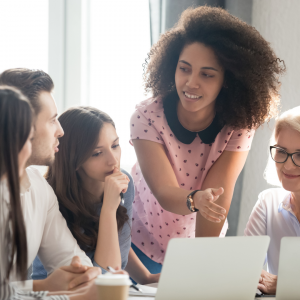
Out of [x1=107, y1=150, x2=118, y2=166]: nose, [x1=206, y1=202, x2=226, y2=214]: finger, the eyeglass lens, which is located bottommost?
[x1=206, y1=202, x2=226, y2=214]: finger

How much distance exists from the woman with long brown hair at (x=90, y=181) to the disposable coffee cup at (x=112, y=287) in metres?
0.54

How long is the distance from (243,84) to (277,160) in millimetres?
317

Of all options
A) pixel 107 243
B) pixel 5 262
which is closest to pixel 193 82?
pixel 107 243

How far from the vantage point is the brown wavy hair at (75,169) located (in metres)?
1.37

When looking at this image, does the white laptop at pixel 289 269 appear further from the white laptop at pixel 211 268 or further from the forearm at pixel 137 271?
the forearm at pixel 137 271

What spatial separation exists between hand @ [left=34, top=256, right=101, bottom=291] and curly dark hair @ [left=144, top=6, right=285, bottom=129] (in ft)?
2.69

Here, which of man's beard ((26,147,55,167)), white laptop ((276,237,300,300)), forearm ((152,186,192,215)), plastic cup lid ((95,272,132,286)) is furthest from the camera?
forearm ((152,186,192,215))

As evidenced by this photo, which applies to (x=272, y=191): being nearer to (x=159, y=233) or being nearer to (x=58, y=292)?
(x=159, y=233)

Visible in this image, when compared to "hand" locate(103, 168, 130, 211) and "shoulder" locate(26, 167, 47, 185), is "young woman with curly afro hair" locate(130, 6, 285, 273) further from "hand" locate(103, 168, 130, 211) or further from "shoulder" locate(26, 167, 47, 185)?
"shoulder" locate(26, 167, 47, 185)

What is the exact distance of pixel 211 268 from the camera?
2.79 feet

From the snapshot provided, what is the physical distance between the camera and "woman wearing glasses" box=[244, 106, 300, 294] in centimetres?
139

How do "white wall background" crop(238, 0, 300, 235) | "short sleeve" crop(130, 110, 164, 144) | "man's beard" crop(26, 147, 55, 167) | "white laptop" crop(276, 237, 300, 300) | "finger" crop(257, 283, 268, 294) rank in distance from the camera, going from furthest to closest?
"white wall background" crop(238, 0, 300, 235), "short sleeve" crop(130, 110, 164, 144), "man's beard" crop(26, 147, 55, 167), "finger" crop(257, 283, 268, 294), "white laptop" crop(276, 237, 300, 300)

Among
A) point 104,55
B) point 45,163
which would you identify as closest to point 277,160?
point 45,163

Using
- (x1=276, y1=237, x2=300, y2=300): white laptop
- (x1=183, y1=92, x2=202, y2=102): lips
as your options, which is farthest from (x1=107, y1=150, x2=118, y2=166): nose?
(x1=276, y1=237, x2=300, y2=300): white laptop
